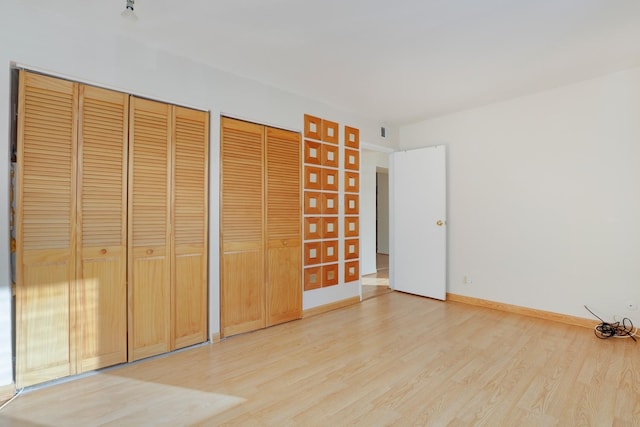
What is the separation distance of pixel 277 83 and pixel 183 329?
251 centimetres

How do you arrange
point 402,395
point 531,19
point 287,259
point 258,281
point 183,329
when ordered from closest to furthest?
point 402,395, point 531,19, point 183,329, point 258,281, point 287,259

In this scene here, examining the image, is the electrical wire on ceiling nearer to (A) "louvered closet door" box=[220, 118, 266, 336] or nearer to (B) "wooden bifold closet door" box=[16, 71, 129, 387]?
(B) "wooden bifold closet door" box=[16, 71, 129, 387]

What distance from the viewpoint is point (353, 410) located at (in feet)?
6.31

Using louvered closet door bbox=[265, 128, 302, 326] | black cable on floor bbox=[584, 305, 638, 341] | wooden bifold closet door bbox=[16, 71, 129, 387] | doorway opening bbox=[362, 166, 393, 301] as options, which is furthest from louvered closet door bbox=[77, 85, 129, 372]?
black cable on floor bbox=[584, 305, 638, 341]

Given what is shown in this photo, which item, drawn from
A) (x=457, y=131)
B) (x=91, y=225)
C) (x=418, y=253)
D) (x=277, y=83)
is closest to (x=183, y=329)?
(x=91, y=225)

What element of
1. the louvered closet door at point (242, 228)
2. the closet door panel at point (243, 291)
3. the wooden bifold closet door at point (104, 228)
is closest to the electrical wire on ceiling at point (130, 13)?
the wooden bifold closet door at point (104, 228)

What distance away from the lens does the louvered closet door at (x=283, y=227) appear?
3.36 meters

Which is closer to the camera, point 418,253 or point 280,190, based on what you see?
point 280,190

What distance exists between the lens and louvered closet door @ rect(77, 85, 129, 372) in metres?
2.29

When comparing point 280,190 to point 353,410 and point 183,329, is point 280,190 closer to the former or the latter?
point 183,329

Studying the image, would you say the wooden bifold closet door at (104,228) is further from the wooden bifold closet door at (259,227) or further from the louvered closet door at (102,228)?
the wooden bifold closet door at (259,227)

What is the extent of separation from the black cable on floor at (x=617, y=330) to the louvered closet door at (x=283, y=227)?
2977 millimetres

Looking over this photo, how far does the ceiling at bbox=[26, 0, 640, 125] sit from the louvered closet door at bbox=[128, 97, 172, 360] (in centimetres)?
63

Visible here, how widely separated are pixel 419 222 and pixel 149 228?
342 centimetres
